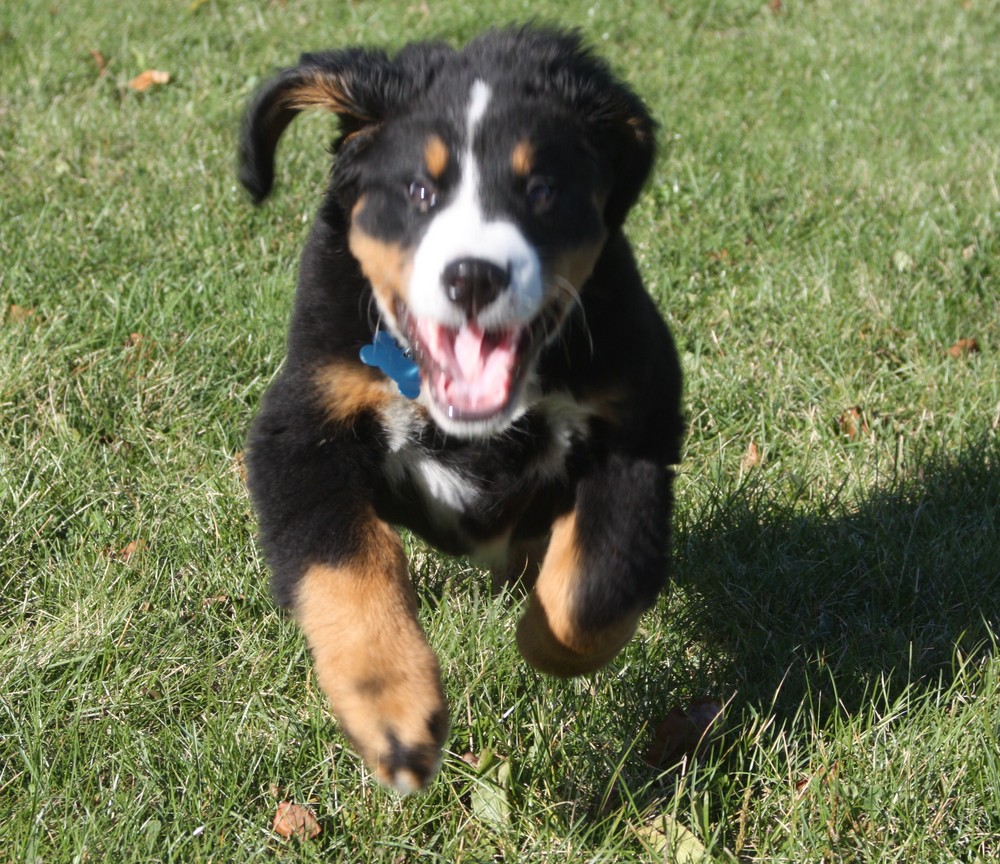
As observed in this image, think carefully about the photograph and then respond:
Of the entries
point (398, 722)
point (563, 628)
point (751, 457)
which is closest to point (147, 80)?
point (751, 457)

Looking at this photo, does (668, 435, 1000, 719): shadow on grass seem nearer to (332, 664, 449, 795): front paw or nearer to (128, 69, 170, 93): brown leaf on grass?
(332, 664, 449, 795): front paw

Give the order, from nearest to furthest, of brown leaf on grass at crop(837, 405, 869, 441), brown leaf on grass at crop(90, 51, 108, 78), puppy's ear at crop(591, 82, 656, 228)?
puppy's ear at crop(591, 82, 656, 228)
brown leaf on grass at crop(837, 405, 869, 441)
brown leaf on grass at crop(90, 51, 108, 78)

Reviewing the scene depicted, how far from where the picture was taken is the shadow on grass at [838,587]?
10.2ft

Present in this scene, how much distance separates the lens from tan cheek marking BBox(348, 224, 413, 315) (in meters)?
2.51

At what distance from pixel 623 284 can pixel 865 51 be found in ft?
17.3

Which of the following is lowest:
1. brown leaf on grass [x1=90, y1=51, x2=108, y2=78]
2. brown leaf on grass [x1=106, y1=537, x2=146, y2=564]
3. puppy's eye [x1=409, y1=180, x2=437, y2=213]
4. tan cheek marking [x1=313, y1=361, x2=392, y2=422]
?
brown leaf on grass [x1=90, y1=51, x2=108, y2=78]

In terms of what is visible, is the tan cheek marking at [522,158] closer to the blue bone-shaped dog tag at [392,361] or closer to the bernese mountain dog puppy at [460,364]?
the bernese mountain dog puppy at [460,364]

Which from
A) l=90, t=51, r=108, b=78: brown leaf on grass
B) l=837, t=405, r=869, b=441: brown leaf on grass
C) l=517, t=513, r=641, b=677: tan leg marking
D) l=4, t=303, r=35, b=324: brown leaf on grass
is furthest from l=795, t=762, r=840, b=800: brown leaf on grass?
l=90, t=51, r=108, b=78: brown leaf on grass

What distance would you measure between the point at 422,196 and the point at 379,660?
0.86 m

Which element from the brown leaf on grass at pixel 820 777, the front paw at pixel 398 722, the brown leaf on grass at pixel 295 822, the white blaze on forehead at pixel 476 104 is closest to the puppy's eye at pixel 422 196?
the white blaze on forehead at pixel 476 104

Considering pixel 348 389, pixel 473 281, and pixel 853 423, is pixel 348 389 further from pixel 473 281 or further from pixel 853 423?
pixel 853 423

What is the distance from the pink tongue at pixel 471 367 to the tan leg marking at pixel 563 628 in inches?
14.1

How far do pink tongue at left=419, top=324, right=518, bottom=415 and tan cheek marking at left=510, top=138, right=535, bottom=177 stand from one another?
297mm

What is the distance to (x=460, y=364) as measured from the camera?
8.46ft
